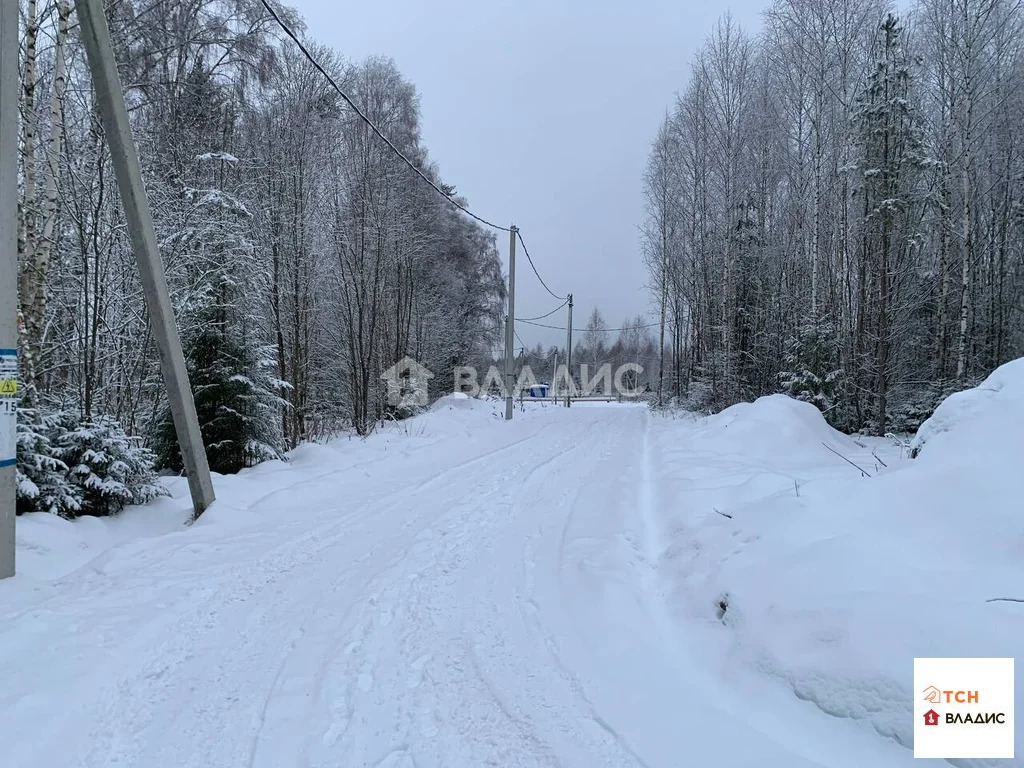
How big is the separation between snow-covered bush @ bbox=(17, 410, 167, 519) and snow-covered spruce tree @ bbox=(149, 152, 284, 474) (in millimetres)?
2436

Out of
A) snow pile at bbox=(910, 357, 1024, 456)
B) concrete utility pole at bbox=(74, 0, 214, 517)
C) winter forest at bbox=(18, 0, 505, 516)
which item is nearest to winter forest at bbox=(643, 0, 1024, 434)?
snow pile at bbox=(910, 357, 1024, 456)

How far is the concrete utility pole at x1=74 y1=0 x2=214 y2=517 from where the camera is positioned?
185 inches

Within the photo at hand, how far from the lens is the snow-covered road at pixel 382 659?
7.31 ft

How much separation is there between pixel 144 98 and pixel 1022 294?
25.0 metres

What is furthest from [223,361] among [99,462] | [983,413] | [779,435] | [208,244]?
[983,413]

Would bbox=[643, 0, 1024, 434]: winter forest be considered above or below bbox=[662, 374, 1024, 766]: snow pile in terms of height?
above

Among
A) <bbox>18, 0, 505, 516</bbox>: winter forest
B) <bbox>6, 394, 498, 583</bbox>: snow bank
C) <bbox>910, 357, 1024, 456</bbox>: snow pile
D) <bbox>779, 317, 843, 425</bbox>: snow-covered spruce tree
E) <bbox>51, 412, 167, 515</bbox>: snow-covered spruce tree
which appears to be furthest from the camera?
<bbox>779, 317, 843, 425</bbox>: snow-covered spruce tree

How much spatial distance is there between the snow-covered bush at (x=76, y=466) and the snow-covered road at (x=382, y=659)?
3.08 feet

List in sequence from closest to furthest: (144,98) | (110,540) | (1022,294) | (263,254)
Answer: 1. (110,540)
2. (144,98)
3. (263,254)
4. (1022,294)

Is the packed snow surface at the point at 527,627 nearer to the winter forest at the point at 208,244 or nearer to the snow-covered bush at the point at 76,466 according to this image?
the snow-covered bush at the point at 76,466

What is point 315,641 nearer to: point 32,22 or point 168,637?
point 168,637

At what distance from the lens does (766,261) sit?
19016mm

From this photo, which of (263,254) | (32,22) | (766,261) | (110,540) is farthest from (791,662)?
(766,261)

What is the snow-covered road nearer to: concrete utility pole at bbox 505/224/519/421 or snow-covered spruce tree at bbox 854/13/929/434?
snow-covered spruce tree at bbox 854/13/929/434
